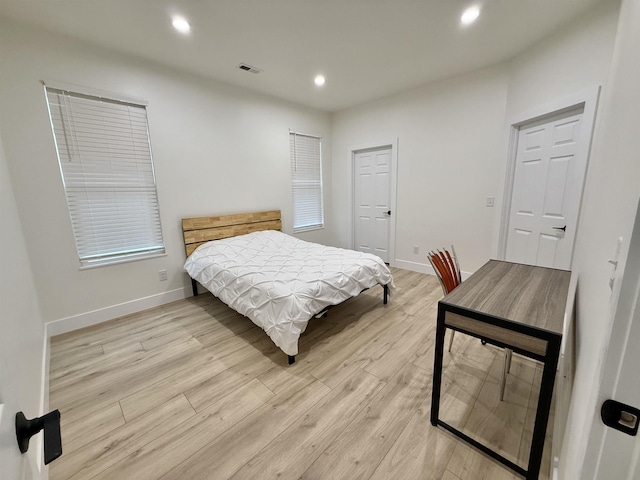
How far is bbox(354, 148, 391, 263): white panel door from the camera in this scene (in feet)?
14.3

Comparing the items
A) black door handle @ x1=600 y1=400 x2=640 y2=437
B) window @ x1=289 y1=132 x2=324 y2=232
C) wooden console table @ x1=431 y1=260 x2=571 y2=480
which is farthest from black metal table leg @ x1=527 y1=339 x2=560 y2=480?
window @ x1=289 y1=132 x2=324 y2=232

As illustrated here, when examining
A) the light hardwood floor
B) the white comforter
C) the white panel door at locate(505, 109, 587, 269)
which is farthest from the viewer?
the white panel door at locate(505, 109, 587, 269)

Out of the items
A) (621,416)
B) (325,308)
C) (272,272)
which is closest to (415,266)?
(325,308)

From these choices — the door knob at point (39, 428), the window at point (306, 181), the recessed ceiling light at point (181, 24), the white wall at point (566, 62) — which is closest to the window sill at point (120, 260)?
the window at point (306, 181)

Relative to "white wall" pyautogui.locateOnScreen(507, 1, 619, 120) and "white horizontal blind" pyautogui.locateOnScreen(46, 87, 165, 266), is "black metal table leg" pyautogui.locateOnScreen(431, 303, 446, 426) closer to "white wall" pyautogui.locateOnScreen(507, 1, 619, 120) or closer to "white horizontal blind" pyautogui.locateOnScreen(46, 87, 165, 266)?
"white wall" pyautogui.locateOnScreen(507, 1, 619, 120)

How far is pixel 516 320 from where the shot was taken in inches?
45.3

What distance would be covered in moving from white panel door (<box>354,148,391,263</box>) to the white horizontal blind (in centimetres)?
318

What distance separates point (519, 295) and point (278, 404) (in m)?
1.57

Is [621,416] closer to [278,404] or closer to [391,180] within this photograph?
[278,404]

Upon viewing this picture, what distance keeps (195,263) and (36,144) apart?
5.58 feet

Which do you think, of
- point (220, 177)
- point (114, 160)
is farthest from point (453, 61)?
point (114, 160)

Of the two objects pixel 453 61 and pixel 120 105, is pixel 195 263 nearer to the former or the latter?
pixel 120 105

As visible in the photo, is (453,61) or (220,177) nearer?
(453,61)

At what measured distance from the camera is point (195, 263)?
3004 mm
